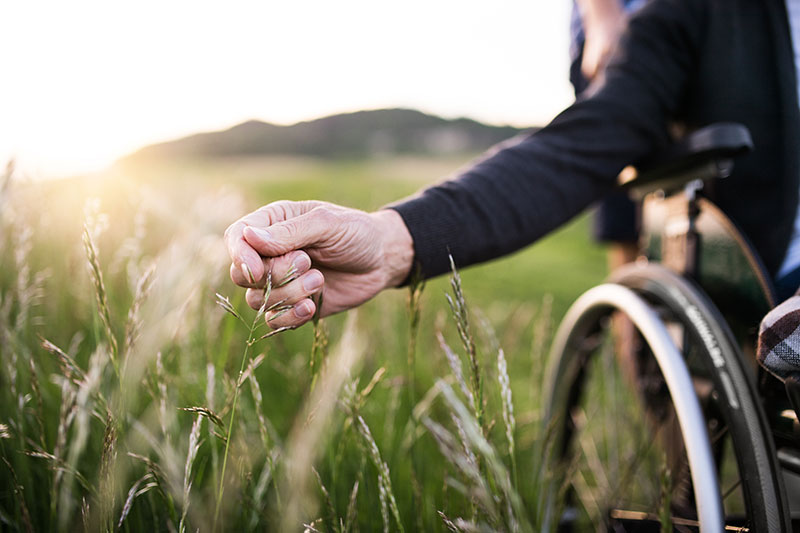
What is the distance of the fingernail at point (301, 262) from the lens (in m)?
0.76

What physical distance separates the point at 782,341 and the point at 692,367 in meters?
0.60

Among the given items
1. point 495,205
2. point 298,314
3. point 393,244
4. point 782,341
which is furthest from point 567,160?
point 298,314

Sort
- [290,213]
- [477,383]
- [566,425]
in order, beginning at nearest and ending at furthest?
[477,383]
[290,213]
[566,425]

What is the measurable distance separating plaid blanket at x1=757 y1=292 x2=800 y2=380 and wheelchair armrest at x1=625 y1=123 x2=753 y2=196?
→ 37 cm

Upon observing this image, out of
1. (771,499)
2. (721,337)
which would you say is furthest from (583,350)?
(771,499)

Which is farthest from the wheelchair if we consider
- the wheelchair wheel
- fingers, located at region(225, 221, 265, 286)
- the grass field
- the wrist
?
fingers, located at region(225, 221, 265, 286)

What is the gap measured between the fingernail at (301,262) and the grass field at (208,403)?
101 millimetres

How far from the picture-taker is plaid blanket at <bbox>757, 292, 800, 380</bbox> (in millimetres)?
678

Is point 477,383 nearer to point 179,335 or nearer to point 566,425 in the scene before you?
point 179,335

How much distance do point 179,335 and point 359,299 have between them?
438 millimetres

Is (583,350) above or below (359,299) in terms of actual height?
below

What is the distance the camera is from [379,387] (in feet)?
5.26

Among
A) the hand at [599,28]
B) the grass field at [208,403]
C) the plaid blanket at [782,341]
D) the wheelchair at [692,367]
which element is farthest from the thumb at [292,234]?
the hand at [599,28]

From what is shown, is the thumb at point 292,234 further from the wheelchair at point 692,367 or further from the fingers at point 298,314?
the wheelchair at point 692,367
